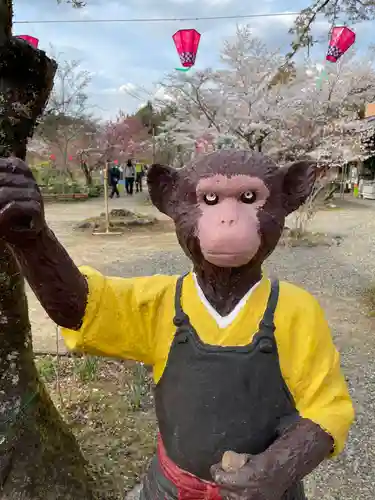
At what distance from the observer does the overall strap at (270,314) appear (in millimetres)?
1152

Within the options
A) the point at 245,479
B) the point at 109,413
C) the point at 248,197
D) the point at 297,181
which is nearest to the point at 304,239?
the point at 109,413

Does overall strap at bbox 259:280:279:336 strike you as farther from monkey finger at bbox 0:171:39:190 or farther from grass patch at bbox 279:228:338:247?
grass patch at bbox 279:228:338:247

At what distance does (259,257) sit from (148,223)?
1066cm

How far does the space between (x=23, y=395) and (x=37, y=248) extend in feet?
3.96

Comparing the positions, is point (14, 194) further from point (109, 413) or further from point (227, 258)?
point (109, 413)

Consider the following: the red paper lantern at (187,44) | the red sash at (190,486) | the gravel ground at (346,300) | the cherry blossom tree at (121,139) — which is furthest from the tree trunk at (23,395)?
the cherry blossom tree at (121,139)

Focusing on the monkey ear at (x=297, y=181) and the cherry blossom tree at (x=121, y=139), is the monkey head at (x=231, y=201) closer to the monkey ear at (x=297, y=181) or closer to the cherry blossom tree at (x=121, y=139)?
the monkey ear at (x=297, y=181)

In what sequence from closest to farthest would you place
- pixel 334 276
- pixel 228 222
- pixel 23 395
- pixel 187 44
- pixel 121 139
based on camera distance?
pixel 228 222 < pixel 23 395 < pixel 334 276 < pixel 187 44 < pixel 121 139

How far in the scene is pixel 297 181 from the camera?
1183 mm

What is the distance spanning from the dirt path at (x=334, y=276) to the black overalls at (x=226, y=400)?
6.54 ft

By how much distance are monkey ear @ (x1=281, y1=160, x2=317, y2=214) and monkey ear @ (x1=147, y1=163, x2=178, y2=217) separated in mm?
245

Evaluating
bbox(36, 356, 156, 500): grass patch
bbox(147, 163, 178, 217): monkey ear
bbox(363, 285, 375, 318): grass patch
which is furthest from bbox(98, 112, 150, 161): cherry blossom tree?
bbox(147, 163, 178, 217): monkey ear

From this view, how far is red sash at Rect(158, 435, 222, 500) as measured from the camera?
1146 millimetres

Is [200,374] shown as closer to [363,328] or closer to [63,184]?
[363,328]
